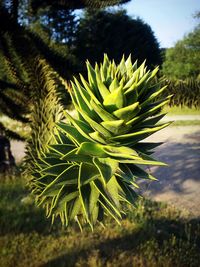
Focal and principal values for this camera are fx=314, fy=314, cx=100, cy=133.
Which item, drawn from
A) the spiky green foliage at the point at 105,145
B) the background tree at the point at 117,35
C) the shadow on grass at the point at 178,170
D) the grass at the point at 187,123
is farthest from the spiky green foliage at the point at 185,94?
the background tree at the point at 117,35

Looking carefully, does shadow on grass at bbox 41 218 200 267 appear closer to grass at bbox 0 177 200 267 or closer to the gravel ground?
grass at bbox 0 177 200 267

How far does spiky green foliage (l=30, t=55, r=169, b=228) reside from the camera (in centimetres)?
88

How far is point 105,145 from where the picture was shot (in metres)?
0.92

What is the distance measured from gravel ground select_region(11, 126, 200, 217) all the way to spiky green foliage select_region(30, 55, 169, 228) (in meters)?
3.40

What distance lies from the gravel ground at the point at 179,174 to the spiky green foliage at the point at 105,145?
11.2 feet

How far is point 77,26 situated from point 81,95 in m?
25.5

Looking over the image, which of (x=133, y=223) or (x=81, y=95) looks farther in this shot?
(x=133, y=223)

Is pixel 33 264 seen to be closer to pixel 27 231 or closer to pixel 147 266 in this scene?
pixel 27 231

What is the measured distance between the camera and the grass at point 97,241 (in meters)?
3.79

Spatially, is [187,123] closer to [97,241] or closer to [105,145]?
[97,241]

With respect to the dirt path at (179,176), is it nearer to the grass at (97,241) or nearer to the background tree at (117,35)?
the grass at (97,241)

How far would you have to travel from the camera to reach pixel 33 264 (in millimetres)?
3609

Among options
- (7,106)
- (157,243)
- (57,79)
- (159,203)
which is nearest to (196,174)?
(159,203)

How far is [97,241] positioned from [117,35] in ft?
75.4
